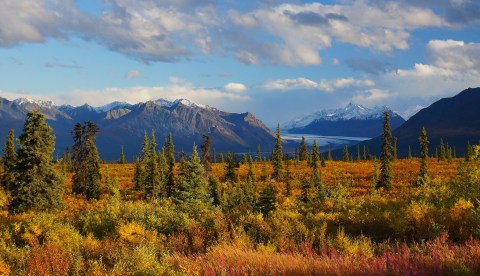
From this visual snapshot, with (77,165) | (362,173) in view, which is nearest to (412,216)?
(77,165)

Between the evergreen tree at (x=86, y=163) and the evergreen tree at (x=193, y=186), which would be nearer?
the evergreen tree at (x=193, y=186)

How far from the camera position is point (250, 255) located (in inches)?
261

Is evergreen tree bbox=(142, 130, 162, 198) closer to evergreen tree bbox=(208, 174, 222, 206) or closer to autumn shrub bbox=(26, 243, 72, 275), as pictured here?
evergreen tree bbox=(208, 174, 222, 206)

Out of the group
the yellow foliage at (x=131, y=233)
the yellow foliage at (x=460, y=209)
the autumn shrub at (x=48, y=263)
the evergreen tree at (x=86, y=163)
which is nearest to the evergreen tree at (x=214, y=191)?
the evergreen tree at (x=86, y=163)

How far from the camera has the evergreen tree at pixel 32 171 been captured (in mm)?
27000

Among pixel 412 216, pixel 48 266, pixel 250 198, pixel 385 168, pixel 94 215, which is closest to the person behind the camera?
pixel 48 266

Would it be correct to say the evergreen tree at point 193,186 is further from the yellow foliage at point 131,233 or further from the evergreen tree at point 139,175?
the evergreen tree at point 139,175

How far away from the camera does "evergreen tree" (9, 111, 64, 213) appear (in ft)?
88.6

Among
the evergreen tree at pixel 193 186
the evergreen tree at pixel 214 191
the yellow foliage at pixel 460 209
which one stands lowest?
the evergreen tree at pixel 214 191

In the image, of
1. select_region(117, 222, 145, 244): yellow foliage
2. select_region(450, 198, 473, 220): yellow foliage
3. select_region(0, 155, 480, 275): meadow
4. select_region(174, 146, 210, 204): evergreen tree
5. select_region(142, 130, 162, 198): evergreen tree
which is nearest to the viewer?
select_region(0, 155, 480, 275): meadow

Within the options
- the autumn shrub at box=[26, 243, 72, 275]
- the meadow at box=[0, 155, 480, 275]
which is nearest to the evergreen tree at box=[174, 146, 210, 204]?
the meadow at box=[0, 155, 480, 275]

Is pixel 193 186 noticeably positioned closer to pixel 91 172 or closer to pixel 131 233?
pixel 131 233

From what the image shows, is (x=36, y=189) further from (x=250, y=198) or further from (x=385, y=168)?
(x=385, y=168)

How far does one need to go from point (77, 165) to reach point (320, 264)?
4919cm
